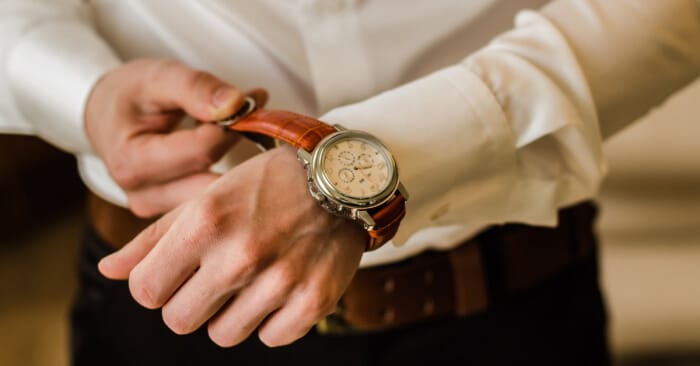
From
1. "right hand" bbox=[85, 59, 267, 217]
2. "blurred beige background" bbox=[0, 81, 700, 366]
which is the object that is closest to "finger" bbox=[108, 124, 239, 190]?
"right hand" bbox=[85, 59, 267, 217]

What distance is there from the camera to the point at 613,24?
0.56 m

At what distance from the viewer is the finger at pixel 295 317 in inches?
17.7

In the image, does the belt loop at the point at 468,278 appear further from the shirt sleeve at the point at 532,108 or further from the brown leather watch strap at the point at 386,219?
the brown leather watch strap at the point at 386,219

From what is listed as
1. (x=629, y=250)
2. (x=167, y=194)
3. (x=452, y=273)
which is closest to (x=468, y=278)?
(x=452, y=273)

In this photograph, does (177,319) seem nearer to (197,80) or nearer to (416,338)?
(197,80)

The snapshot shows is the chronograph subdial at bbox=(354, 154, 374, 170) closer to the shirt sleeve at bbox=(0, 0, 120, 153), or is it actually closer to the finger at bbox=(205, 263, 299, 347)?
the finger at bbox=(205, 263, 299, 347)

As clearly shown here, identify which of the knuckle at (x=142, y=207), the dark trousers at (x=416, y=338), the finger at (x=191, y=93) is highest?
the finger at (x=191, y=93)

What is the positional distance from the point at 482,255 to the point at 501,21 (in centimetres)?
23

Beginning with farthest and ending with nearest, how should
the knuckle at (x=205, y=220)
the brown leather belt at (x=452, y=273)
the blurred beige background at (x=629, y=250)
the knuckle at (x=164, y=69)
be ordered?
1. the blurred beige background at (x=629, y=250)
2. the brown leather belt at (x=452, y=273)
3. the knuckle at (x=164, y=69)
4. the knuckle at (x=205, y=220)

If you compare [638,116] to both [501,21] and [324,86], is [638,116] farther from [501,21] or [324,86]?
[324,86]

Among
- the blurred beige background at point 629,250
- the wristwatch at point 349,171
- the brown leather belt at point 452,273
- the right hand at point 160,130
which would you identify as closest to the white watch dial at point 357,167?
the wristwatch at point 349,171

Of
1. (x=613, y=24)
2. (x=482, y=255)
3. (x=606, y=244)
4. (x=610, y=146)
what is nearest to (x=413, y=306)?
(x=482, y=255)

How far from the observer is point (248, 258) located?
44 centimetres

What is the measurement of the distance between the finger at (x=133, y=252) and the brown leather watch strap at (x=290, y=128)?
0.27 ft
